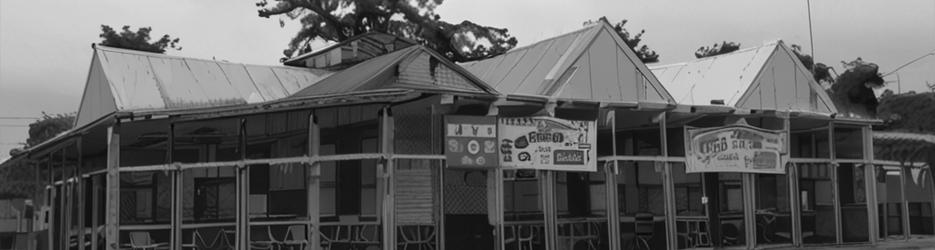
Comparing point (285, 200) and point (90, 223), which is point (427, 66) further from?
point (90, 223)

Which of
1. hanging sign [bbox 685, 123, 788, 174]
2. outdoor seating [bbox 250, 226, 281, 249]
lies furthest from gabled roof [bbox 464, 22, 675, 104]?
outdoor seating [bbox 250, 226, 281, 249]

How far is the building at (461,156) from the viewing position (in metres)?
18.8

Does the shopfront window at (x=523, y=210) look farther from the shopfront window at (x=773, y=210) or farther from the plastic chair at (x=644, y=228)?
the shopfront window at (x=773, y=210)

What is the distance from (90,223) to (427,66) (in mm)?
9180

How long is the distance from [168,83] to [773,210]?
48.2 feet

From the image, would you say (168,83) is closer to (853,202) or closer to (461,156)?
(461,156)

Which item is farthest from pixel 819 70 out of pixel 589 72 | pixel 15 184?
pixel 15 184

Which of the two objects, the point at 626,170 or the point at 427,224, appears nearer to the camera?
the point at 427,224

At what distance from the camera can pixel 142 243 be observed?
21.3m

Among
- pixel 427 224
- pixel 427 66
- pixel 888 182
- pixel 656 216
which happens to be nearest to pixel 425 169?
pixel 427 224

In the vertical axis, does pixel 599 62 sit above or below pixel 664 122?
above

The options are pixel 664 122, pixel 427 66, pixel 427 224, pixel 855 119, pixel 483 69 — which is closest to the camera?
pixel 427 224

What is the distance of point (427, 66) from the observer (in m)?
22.7

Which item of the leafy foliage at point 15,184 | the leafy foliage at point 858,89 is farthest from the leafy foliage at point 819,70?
the leafy foliage at point 15,184
